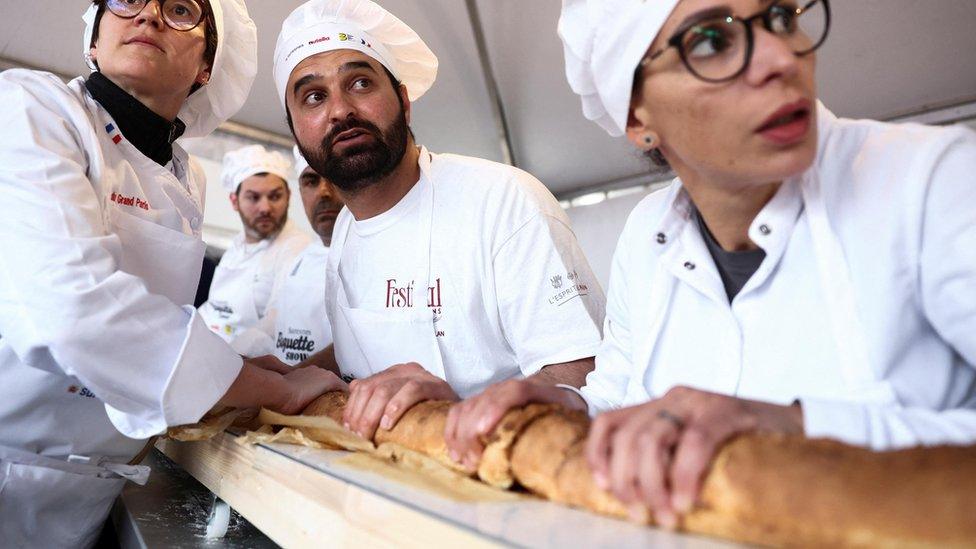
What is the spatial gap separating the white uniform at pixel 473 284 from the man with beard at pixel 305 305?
2.58 ft

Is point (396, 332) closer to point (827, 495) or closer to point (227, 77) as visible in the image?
point (227, 77)

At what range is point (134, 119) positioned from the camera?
4.86 ft

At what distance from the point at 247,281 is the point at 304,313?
1.35 meters

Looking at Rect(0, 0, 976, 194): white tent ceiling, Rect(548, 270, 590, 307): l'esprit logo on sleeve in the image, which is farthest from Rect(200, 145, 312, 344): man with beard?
Rect(548, 270, 590, 307): l'esprit logo on sleeve

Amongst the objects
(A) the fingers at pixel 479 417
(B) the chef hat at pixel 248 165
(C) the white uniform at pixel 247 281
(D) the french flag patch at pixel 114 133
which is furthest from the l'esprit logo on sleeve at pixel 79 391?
(B) the chef hat at pixel 248 165

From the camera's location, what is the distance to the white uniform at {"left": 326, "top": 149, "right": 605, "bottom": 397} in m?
1.59

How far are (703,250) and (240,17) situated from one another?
1.58 metres

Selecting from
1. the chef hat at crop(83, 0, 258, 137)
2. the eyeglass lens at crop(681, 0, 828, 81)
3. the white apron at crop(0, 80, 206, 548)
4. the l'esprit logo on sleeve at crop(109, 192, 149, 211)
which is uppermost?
the chef hat at crop(83, 0, 258, 137)

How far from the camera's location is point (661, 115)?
3.23 feet

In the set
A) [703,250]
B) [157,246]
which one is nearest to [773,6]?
[703,250]

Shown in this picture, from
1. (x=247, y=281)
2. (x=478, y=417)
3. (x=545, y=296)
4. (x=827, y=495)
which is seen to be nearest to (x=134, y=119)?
(x=545, y=296)

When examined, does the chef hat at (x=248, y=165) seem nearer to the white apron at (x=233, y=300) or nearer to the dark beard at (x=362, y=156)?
the white apron at (x=233, y=300)

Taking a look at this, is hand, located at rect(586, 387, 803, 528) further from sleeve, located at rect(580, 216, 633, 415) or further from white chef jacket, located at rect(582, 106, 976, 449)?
sleeve, located at rect(580, 216, 633, 415)

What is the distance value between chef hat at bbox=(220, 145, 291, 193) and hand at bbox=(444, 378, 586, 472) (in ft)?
11.8
